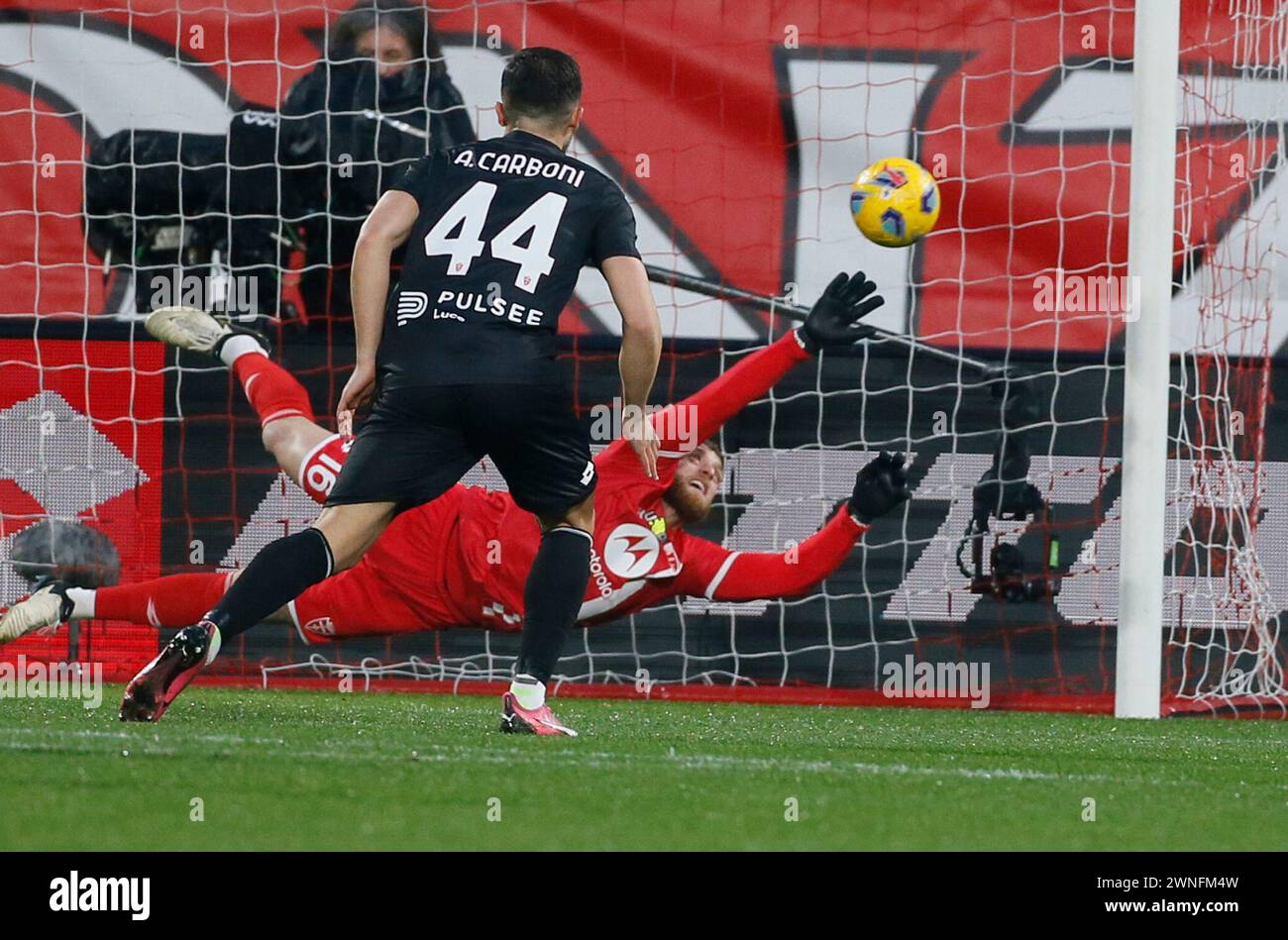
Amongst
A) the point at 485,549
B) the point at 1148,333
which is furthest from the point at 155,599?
the point at 1148,333

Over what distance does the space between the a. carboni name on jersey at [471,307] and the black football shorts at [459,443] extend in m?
0.16

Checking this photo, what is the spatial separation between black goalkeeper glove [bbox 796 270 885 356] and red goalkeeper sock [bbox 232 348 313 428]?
1.63 m

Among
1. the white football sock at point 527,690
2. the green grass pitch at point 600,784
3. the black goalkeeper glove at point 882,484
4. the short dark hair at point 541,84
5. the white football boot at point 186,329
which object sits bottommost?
the green grass pitch at point 600,784

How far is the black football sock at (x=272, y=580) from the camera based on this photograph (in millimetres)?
3873

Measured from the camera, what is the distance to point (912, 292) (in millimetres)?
6199

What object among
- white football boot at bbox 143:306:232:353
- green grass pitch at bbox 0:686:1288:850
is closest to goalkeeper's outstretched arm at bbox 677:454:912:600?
green grass pitch at bbox 0:686:1288:850

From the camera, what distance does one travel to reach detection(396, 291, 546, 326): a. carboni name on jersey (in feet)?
13.0

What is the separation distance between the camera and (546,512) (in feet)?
13.3

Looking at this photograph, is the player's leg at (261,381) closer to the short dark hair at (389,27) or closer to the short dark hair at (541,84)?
the short dark hair at (389,27)

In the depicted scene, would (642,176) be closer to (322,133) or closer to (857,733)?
(322,133)

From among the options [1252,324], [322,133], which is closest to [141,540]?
[322,133]

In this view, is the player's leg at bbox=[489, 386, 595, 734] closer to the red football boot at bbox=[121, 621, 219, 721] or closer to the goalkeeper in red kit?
the red football boot at bbox=[121, 621, 219, 721]

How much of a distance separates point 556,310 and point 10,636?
2277mm

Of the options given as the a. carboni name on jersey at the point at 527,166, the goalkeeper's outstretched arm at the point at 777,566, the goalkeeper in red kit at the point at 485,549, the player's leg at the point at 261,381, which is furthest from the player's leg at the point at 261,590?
the goalkeeper's outstretched arm at the point at 777,566
